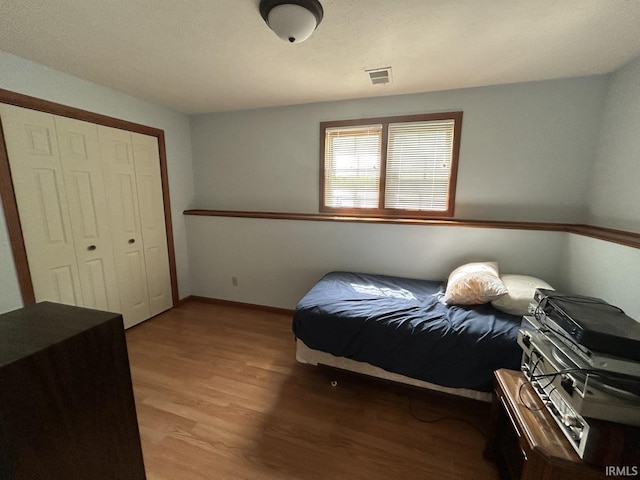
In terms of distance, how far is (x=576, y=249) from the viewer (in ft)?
6.63

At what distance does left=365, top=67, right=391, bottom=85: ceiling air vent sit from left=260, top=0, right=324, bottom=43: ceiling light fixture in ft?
2.60

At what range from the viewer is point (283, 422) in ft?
5.27

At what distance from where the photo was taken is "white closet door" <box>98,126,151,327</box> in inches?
95.0

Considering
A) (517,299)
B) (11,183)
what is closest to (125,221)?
(11,183)

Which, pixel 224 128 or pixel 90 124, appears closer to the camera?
pixel 90 124

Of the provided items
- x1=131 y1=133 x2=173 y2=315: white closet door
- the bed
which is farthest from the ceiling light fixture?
x1=131 y1=133 x2=173 y2=315: white closet door

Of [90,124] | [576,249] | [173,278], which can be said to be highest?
[90,124]

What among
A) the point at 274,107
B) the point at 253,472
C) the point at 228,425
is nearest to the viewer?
the point at 253,472

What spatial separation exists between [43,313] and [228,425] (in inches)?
50.6

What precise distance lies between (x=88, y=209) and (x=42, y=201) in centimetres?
30

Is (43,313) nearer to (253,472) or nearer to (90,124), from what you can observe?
(253,472)

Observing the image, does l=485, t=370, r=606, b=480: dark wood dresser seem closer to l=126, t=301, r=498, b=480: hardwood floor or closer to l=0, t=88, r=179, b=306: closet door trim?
l=126, t=301, r=498, b=480: hardwood floor

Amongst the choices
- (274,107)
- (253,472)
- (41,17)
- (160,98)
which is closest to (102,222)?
(160,98)

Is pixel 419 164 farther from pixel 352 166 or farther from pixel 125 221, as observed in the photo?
pixel 125 221
